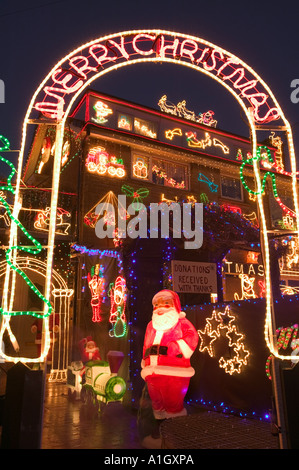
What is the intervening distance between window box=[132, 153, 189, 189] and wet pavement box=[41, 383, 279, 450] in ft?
29.0

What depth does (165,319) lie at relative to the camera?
19.1ft

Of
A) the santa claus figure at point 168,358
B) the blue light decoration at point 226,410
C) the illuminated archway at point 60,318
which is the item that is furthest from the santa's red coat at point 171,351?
the illuminated archway at point 60,318

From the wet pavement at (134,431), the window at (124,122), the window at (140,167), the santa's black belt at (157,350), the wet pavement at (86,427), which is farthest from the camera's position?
the window at (140,167)

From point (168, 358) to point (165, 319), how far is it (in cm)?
61

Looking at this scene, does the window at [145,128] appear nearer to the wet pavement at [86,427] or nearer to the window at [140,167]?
the window at [140,167]

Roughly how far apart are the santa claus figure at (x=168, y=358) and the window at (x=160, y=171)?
27.8ft

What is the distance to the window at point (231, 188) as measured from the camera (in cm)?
1548

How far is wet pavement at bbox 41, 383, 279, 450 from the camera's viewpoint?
447 centimetres

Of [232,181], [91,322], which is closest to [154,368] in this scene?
[91,322]

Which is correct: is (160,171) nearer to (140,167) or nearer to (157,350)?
(140,167)

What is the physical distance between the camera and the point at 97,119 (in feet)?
42.8

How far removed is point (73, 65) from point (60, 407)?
21.3ft

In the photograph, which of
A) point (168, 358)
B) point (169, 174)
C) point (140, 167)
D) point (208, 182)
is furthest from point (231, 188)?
point (168, 358)
